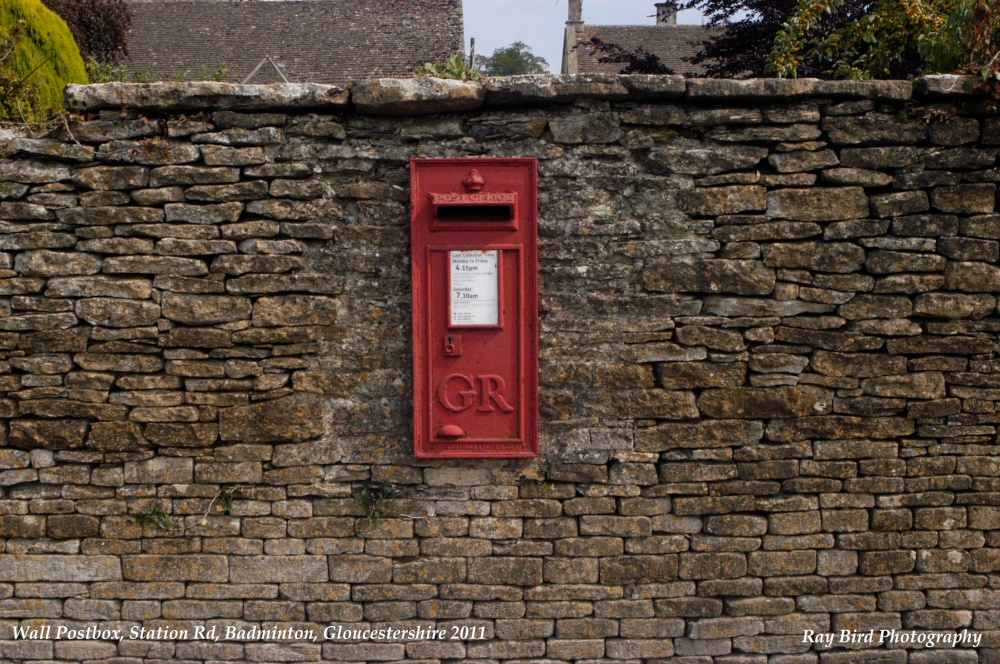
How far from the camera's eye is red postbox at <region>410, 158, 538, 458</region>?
3.27m

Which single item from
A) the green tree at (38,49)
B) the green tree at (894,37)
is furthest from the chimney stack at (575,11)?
the green tree at (38,49)

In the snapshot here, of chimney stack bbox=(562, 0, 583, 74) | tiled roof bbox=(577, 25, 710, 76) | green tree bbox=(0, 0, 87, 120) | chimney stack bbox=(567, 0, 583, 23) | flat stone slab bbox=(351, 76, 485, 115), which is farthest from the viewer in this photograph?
chimney stack bbox=(567, 0, 583, 23)

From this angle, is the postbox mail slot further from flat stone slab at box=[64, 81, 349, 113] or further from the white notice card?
flat stone slab at box=[64, 81, 349, 113]

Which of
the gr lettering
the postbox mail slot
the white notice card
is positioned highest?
the postbox mail slot

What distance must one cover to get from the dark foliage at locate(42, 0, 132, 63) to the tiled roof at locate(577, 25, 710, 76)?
9.76 m

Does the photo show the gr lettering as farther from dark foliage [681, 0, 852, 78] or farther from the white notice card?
dark foliage [681, 0, 852, 78]

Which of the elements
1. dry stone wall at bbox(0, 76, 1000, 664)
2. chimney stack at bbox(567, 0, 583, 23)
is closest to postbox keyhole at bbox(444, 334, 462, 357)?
dry stone wall at bbox(0, 76, 1000, 664)

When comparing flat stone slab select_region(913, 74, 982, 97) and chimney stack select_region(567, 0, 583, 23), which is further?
chimney stack select_region(567, 0, 583, 23)

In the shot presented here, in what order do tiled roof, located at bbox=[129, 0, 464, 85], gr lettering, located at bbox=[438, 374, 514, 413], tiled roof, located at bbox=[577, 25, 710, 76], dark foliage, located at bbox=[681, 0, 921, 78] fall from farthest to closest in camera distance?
1. tiled roof, located at bbox=[577, 25, 710, 76]
2. tiled roof, located at bbox=[129, 0, 464, 85]
3. dark foliage, located at bbox=[681, 0, 921, 78]
4. gr lettering, located at bbox=[438, 374, 514, 413]

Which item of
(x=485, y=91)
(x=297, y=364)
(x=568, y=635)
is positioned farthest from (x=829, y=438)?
(x=297, y=364)

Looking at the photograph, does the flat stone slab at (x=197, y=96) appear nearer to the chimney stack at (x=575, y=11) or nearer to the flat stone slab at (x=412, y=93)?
the flat stone slab at (x=412, y=93)

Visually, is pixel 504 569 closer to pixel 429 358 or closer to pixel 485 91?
pixel 429 358

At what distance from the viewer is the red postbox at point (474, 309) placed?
10.7 ft

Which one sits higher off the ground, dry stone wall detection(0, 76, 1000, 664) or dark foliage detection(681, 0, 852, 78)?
dark foliage detection(681, 0, 852, 78)
